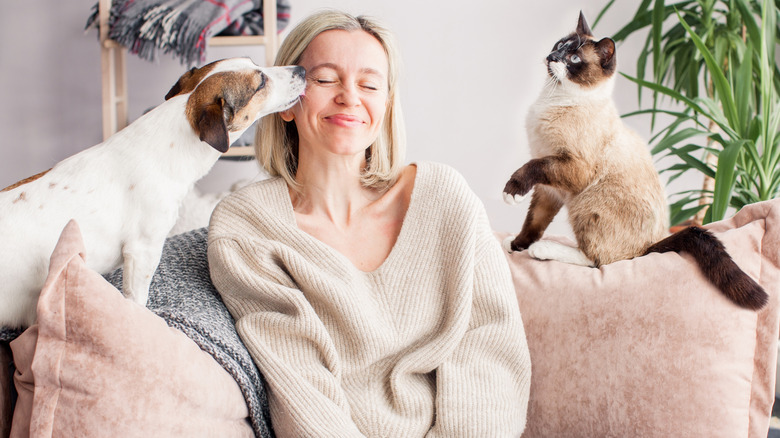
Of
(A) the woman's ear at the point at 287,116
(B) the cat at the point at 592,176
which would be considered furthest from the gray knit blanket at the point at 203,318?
(B) the cat at the point at 592,176

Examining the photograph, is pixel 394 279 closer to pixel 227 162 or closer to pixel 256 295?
pixel 256 295

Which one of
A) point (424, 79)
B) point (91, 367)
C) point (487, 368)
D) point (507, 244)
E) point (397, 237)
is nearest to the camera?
point (91, 367)

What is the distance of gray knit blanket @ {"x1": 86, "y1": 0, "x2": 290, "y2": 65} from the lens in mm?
2234

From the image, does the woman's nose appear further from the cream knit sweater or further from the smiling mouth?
the cream knit sweater

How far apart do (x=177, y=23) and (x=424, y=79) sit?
1.01 m

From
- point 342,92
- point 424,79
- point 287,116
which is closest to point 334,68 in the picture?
point 342,92

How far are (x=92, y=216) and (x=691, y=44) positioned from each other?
79.2 inches

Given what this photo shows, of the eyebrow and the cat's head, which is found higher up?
the cat's head

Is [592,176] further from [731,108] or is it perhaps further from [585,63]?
[731,108]

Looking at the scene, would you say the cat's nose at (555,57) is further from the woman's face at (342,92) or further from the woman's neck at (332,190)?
the woman's neck at (332,190)

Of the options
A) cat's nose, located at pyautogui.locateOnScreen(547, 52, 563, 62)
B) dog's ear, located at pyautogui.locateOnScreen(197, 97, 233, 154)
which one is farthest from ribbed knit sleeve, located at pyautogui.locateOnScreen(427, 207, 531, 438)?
dog's ear, located at pyautogui.locateOnScreen(197, 97, 233, 154)

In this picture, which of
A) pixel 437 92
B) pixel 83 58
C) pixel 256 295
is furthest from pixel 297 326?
pixel 83 58

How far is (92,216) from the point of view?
951 millimetres

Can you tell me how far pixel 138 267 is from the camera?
0.99 m
